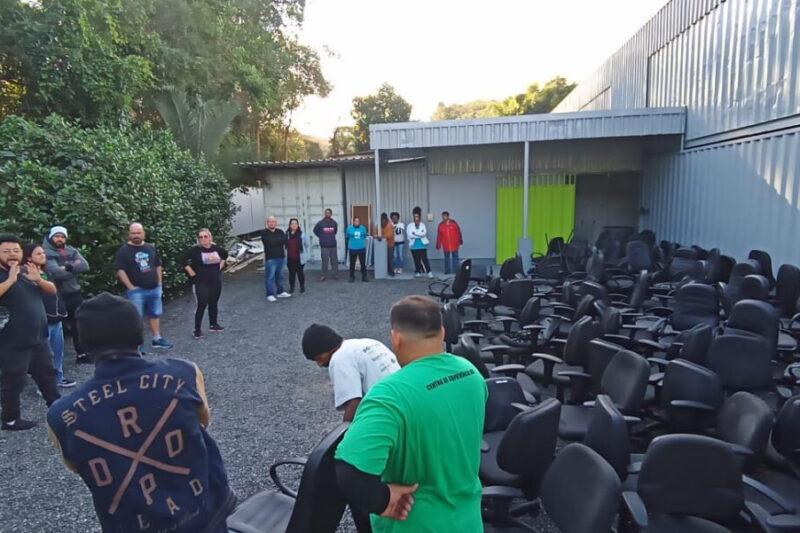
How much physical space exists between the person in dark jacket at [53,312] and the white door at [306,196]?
8203mm

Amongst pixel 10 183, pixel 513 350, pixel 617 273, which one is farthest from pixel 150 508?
pixel 617 273

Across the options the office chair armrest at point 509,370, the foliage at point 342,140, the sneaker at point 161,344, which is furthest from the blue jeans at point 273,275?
the foliage at point 342,140

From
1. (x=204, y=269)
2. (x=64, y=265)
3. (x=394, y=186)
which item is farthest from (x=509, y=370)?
(x=394, y=186)

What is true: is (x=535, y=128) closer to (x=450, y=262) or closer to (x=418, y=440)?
(x=450, y=262)

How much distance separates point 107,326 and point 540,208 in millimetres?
12070

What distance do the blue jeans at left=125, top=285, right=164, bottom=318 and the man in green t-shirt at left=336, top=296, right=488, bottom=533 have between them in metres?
5.47

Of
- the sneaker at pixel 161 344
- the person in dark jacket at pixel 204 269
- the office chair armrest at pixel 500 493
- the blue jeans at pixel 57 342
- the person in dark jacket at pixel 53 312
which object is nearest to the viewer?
the office chair armrest at pixel 500 493

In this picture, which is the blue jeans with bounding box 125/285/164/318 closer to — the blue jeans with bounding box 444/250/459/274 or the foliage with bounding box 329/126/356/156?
the blue jeans with bounding box 444/250/459/274

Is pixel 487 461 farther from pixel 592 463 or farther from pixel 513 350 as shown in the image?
pixel 513 350

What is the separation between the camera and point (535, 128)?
401 inches

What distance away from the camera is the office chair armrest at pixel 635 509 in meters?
2.19

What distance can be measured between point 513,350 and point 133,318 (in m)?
3.87

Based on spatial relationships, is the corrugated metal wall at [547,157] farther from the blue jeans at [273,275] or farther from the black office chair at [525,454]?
the black office chair at [525,454]

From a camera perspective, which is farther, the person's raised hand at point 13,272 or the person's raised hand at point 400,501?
the person's raised hand at point 13,272
